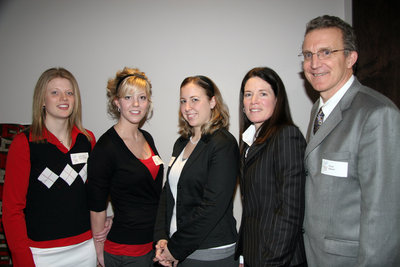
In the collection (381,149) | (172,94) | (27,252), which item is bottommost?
(27,252)

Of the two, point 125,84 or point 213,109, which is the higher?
point 125,84

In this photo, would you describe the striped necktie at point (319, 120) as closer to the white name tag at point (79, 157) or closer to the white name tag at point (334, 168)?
the white name tag at point (334, 168)

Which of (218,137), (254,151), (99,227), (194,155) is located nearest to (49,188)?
(99,227)

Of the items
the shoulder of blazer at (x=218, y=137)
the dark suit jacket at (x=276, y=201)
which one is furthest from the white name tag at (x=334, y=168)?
the shoulder of blazer at (x=218, y=137)

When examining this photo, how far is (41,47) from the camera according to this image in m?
2.74

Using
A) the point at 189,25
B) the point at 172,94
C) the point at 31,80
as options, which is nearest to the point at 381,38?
the point at 189,25

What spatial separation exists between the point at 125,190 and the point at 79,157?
1.62 ft

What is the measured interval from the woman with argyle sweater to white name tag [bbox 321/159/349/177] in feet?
5.88

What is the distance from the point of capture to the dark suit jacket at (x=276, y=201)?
1.29 m

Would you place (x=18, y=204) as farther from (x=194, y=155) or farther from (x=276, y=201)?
(x=276, y=201)

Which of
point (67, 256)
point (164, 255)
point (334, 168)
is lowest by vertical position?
point (67, 256)

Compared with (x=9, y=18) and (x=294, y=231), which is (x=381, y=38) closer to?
(x=294, y=231)

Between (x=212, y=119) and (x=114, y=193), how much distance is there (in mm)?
1009

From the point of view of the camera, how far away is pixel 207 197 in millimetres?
1600
